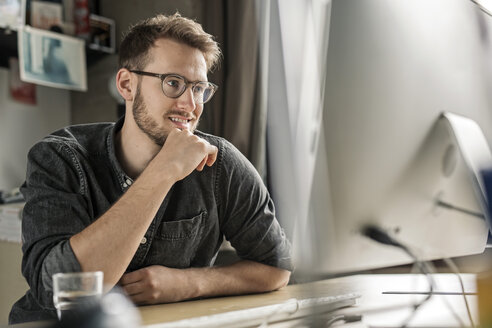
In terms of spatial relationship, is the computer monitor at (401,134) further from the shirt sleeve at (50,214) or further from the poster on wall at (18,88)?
the poster on wall at (18,88)

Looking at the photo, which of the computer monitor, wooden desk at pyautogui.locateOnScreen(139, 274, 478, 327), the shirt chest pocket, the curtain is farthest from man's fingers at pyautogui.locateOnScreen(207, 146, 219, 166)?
the curtain

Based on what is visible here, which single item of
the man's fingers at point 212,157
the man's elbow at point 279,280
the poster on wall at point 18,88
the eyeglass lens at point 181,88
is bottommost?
the man's elbow at point 279,280

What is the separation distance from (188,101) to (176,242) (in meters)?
0.29

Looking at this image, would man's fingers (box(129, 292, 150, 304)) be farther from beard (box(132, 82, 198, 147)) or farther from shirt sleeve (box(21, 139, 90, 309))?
beard (box(132, 82, 198, 147))

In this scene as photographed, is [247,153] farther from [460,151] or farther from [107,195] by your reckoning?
[460,151]

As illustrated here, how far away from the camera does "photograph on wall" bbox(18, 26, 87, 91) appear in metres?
2.07

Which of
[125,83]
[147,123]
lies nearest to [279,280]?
[147,123]

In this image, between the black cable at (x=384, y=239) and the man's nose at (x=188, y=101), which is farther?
the man's nose at (x=188, y=101)

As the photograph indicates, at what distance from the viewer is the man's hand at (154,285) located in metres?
0.93

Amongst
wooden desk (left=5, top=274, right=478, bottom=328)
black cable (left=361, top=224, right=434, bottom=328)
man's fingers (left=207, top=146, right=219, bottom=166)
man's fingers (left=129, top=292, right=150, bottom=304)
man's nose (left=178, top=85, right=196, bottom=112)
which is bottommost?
man's fingers (left=129, top=292, right=150, bottom=304)

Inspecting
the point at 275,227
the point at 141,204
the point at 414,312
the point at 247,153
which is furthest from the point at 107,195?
the point at 247,153

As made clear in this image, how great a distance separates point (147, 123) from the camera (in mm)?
1184

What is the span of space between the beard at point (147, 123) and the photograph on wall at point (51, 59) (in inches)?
40.0

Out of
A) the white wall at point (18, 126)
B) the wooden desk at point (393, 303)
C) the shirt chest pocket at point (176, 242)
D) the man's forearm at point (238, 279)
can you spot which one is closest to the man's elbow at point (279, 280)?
the man's forearm at point (238, 279)
